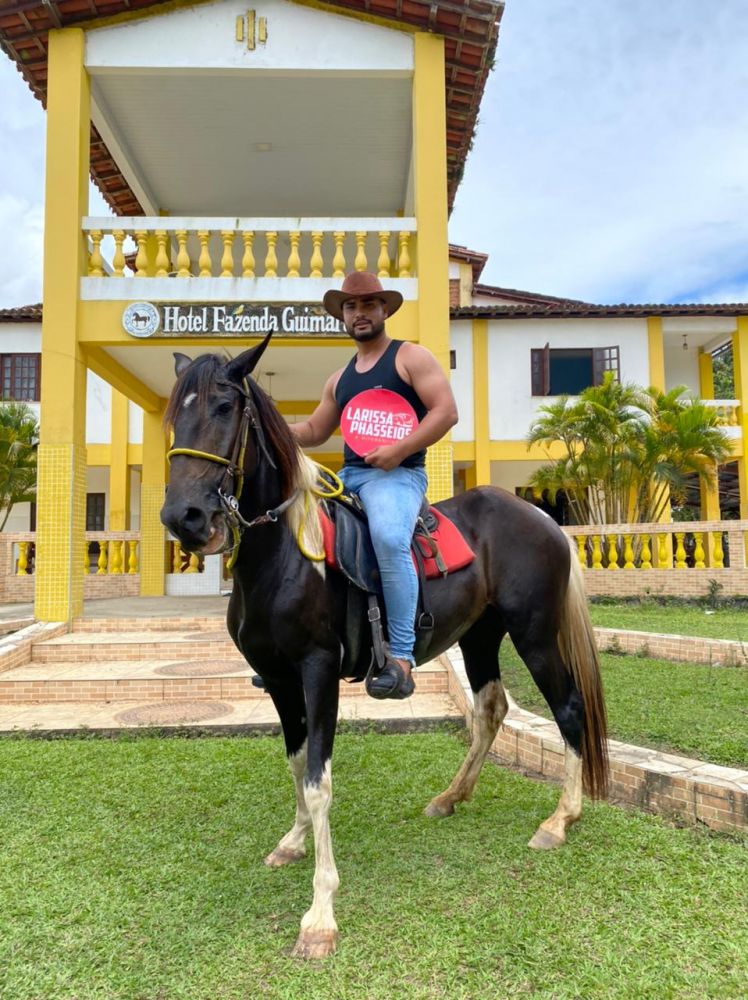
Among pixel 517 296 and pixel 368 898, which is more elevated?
pixel 517 296

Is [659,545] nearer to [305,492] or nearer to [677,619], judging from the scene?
[677,619]

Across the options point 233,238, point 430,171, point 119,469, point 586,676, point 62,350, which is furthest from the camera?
point 119,469

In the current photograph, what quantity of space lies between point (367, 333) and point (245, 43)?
7796 millimetres

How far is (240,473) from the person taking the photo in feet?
7.68

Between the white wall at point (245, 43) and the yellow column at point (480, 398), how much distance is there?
381 inches

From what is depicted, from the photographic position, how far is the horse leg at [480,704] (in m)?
3.32

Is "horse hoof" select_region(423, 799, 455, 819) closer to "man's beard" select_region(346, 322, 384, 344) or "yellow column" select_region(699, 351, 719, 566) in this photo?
"man's beard" select_region(346, 322, 384, 344)

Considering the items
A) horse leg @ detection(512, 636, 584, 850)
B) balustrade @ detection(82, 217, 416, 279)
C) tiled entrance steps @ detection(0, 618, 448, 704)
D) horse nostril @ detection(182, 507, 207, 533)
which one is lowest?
tiled entrance steps @ detection(0, 618, 448, 704)

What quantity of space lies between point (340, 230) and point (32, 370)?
1341 centimetres

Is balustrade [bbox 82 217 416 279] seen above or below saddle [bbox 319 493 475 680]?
above

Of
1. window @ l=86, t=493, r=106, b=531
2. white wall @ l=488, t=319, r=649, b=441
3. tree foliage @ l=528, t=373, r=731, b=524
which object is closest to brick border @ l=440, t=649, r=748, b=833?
tree foliage @ l=528, t=373, r=731, b=524

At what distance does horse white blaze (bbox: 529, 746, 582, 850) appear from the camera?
290 centimetres

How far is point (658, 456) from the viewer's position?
1328 cm

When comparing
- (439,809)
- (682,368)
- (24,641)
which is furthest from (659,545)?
(682,368)
